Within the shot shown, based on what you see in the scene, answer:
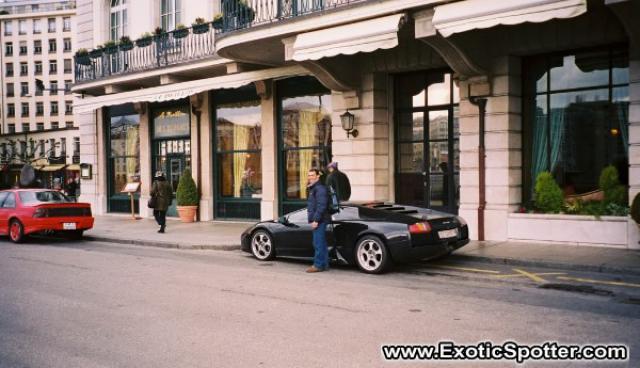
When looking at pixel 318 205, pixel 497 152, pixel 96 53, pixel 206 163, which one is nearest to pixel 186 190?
pixel 206 163

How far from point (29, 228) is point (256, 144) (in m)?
6.86

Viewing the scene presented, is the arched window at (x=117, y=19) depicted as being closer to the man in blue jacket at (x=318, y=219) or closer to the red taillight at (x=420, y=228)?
the man in blue jacket at (x=318, y=219)

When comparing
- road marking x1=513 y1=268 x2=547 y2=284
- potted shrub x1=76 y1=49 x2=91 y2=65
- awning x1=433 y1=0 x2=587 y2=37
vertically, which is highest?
potted shrub x1=76 y1=49 x2=91 y2=65

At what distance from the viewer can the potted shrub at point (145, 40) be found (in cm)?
2180

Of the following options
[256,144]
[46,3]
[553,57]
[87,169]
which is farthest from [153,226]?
[46,3]

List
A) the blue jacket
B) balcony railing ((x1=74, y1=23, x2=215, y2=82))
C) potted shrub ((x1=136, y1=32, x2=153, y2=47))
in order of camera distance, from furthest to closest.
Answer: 1. potted shrub ((x1=136, y1=32, x2=153, y2=47))
2. balcony railing ((x1=74, y1=23, x2=215, y2=82))
3. the blue jacket

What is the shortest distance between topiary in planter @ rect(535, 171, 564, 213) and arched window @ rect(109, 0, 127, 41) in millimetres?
16728

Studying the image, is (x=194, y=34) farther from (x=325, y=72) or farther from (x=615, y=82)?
(x=615, y=82)

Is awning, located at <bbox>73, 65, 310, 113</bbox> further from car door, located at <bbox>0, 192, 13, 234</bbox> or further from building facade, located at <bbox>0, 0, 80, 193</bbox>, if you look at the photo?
building facade, located at <bbox>0, 0, 80, 193</bbox>

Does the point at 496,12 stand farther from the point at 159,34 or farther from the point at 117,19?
the point at 117,19

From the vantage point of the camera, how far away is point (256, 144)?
19953 millimetres

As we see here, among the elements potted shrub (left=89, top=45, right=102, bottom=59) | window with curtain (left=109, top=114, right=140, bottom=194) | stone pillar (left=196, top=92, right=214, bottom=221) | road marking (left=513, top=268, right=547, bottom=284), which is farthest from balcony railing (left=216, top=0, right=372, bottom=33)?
potted shrub (left=89, top=45, right=102, bottom=59)

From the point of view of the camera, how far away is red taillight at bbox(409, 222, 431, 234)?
33.8 feet

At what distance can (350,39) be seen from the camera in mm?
13484
